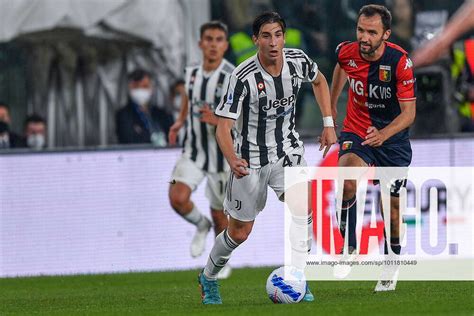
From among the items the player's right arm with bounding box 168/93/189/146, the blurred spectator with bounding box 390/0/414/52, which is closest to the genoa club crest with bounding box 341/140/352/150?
the player's right arm with bounding box 168/93/189/146

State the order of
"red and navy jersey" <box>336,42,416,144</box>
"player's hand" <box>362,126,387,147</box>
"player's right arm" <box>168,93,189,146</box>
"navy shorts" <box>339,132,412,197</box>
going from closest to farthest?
1. "player's hand" <box>362,126,387,147</box>
2. "red and navy jersey" <box>336,42,416,144</box>
3. "navy shorts" <box>339,132,412,197</box>
4. "player's right arm" <box>168,93,189,146</box>

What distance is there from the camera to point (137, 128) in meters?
16.2

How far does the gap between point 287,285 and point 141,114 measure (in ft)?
20.9

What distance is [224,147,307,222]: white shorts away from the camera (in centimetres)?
1041

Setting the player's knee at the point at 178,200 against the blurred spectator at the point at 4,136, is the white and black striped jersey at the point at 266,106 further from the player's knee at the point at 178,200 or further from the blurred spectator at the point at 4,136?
the blurred spectator at the point at 4,136

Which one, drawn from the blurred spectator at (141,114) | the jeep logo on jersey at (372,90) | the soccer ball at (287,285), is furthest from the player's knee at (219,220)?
the soccer ball at (287,285)

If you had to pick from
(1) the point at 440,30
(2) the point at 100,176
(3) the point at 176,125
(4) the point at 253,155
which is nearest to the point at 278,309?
(4) the point at 253,155

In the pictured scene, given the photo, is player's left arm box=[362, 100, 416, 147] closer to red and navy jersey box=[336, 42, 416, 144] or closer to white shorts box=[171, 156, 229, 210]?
red and navy jersey box=[336, 42, 416, 144]

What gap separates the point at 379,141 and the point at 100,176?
573 centimetres

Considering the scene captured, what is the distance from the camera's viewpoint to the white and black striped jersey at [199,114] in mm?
14375

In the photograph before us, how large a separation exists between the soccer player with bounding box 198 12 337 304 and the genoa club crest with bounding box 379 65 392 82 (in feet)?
2.37

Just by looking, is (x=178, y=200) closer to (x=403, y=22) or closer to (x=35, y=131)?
(x=35, y=131)

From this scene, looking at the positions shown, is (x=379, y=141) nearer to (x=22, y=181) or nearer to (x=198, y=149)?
(x=198, y=149)

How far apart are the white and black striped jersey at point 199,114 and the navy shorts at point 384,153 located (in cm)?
292
